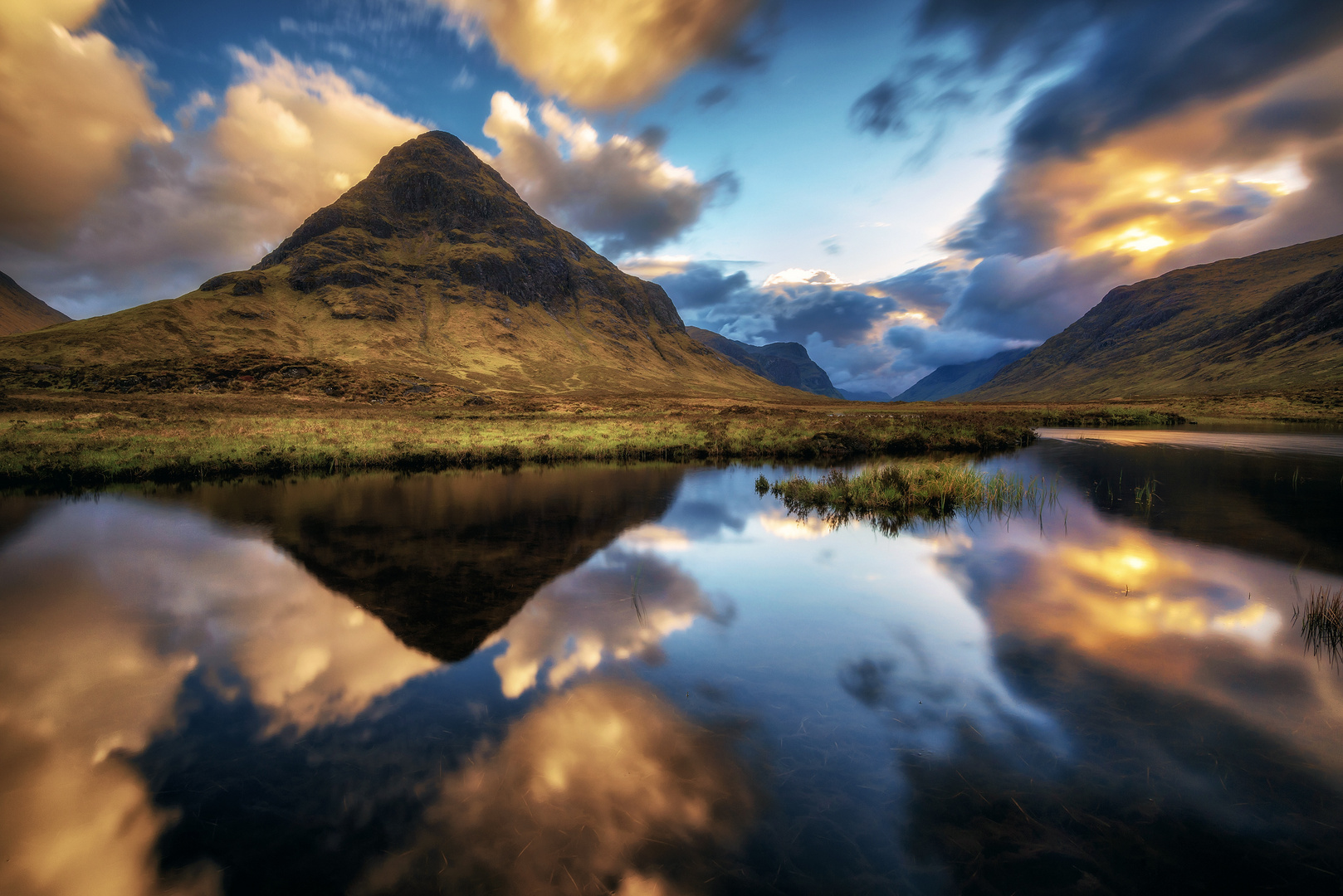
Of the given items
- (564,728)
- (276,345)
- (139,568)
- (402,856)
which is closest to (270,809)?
(402,856)

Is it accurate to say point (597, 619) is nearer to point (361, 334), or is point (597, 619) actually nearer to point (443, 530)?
point (443, 530)

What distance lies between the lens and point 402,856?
468cm

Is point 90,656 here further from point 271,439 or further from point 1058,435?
point 1058,435

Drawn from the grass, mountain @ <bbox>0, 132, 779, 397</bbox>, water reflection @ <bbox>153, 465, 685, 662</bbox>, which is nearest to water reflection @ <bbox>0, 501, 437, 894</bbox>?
water reflection @ <bbox>153, 465, 685, 662</bbox>

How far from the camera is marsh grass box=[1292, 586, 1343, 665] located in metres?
8.42

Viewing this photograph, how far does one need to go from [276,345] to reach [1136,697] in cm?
15344

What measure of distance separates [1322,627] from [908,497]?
429 inches

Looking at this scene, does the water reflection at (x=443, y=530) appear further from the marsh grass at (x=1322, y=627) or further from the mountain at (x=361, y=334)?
the mountain at (x=361, y=334)

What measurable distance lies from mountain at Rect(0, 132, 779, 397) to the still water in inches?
2824

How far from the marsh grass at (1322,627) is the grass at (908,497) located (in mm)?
8718

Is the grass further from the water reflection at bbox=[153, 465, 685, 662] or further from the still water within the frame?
the water reflection at bbox=[153, 465, 685, 662]

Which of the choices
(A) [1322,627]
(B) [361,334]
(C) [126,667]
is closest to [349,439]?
(C) [126,667]

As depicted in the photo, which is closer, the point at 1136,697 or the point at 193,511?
the point at 1136,697

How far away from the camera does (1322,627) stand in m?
9.06
